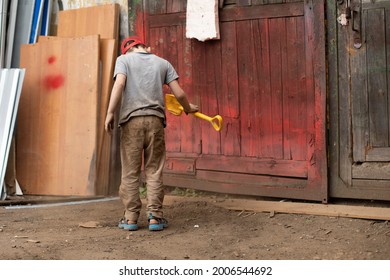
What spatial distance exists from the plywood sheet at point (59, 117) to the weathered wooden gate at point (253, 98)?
2.85 ft

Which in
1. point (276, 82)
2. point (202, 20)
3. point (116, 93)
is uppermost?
point (202, 20)

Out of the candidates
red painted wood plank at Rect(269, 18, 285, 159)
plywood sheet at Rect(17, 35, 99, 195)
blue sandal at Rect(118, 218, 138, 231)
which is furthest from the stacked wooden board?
red painted wood plank at Rect(269, 18, 285, 159)

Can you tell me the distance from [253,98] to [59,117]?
2365 millimetres

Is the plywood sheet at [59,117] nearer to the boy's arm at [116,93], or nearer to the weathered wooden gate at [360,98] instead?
the boy's arm at [116,93]

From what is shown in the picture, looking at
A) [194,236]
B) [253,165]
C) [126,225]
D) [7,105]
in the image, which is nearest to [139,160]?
[126,225]

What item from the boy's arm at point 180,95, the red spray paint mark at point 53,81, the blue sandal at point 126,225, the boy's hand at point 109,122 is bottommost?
the blue sandal at point 126,225

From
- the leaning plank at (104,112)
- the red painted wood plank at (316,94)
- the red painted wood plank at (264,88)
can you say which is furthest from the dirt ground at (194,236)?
the leaning plank at (104,112)

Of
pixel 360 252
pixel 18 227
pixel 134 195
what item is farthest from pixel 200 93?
pixel 360 252

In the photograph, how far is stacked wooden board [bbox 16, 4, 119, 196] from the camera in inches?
316

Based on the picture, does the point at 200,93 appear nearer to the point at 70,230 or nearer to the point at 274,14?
the point at 274,14

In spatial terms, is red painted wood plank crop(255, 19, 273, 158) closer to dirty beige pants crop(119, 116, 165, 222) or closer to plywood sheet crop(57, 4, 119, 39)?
dirty beige pants crop(119, 116, 165, 222)

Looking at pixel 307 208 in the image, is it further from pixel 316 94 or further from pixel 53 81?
pixel 53 81

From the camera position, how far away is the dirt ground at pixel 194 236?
5.32 metres

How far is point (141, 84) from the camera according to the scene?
6.06 m
